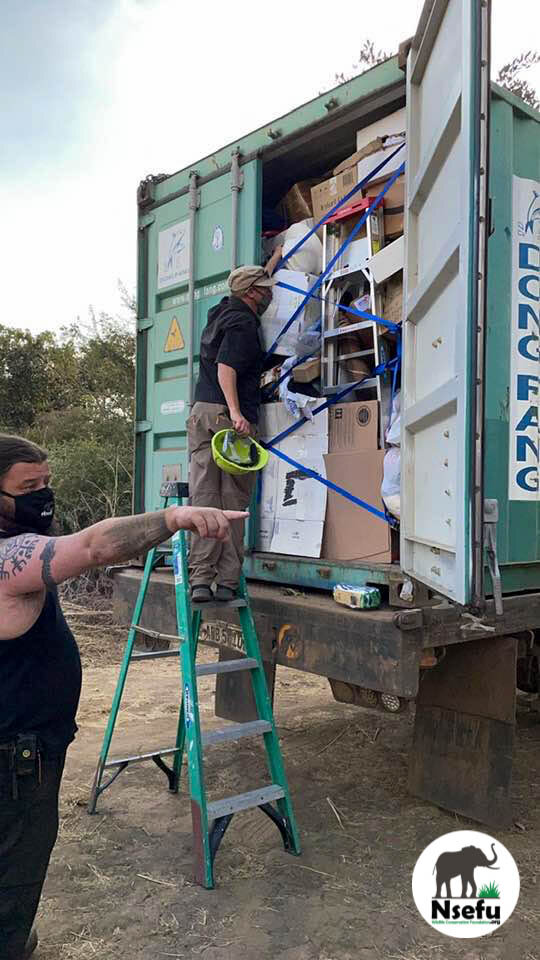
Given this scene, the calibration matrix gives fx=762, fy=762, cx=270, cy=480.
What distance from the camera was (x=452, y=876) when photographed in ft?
9.72

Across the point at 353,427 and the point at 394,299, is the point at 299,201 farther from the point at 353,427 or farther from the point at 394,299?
the point at 353,427

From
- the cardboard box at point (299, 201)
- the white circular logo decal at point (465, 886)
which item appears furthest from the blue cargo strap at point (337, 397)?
the white circular logo decal at point (465, 886)

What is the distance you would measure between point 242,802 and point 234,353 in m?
2.04

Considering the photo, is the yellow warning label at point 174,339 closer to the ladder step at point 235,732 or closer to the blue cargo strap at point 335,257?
the blue cargo strap at point 335,257

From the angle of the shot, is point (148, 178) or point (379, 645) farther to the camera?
point (148, 178)

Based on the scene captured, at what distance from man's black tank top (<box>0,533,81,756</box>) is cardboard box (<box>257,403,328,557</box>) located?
156 centimetres

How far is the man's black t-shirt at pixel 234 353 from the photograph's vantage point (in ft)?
12.3

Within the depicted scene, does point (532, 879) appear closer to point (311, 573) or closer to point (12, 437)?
point (311, 573)

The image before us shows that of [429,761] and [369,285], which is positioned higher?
[369,285]

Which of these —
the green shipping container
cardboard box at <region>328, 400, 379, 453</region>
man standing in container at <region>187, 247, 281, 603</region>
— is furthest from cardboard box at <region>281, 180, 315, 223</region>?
cardboard box at <region>328, 400, 379, 453</region>

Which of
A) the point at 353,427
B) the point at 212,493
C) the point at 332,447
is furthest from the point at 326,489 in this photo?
the point at 212,493

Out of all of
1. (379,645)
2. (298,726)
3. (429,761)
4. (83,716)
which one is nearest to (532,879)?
(429,761)

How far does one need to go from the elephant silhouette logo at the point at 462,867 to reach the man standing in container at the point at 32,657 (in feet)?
4.94

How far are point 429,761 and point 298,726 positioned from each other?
157 centimetres
